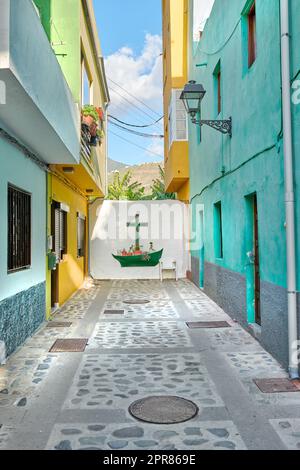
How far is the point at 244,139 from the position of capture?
6.65 m

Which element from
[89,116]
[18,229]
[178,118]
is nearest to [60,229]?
[89,116]

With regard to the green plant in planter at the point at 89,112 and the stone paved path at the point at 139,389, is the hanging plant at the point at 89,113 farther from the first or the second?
the stone paved path at the point at 139,389

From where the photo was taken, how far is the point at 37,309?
721 cm

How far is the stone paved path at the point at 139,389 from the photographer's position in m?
3.26

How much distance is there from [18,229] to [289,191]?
3972 millimetres

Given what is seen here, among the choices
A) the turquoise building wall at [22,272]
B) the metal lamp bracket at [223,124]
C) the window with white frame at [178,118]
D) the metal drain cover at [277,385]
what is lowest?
the metal drain cover at [277,385]

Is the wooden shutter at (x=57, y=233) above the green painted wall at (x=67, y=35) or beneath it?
beneath

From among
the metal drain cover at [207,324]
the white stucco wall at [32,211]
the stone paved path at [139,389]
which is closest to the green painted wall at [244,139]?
the metal drain cover at [207,324]

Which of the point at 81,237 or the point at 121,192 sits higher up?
the point at 121,192

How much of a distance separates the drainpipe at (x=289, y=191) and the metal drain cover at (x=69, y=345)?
2.90 meters

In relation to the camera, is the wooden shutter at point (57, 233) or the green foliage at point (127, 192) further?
the green foliage at point (127, 192)

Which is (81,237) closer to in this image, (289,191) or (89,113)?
(89,113)

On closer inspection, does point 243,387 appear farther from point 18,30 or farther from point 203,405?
point 18,30

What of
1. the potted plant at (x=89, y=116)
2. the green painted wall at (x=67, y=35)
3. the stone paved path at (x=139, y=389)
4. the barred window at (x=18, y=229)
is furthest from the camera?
the potted plant at (x=89, y=116)
